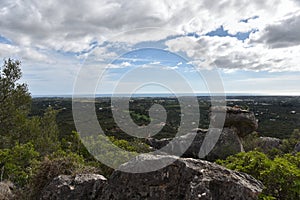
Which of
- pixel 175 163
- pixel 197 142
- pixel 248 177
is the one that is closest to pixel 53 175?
pixel 175 163

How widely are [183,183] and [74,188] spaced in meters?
3.20

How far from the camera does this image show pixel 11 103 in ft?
62.3

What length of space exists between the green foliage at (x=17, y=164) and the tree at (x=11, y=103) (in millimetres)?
5168

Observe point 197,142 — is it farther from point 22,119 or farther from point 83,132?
point 22,119

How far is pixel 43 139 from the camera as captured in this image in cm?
2112

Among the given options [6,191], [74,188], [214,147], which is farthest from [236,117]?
[6,191]

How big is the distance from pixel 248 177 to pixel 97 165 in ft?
19.3

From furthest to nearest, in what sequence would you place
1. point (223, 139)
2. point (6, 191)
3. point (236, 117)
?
point (223, 139) < point (236, 117) < point (6, 191)

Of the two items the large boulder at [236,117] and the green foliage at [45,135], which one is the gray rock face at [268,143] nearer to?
the large boulder at [236,117]

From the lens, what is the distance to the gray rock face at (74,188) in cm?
788

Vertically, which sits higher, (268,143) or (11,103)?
(11,103)

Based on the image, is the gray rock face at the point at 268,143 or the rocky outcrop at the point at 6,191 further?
the gray rock face at the point at 268,143

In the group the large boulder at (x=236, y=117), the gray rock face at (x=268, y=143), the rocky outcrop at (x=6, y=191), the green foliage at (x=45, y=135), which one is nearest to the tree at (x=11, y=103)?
the green foliage at (x=45, y=135)

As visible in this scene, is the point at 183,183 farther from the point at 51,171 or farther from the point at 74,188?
the point at 51,171
